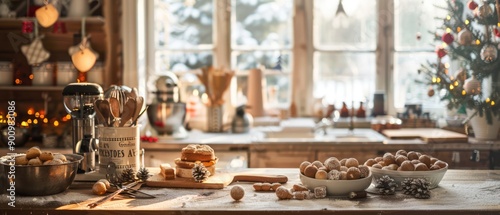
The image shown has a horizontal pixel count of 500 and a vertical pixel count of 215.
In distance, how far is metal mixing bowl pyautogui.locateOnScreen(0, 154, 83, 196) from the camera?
2145 millimetres

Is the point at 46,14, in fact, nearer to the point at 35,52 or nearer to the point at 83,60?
the point at 83,60

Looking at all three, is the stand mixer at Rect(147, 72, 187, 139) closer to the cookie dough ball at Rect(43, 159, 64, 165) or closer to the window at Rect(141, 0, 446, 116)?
the window at Rect(141, 0, 446, 116)

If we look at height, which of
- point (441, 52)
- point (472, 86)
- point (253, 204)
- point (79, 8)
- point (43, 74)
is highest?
point (79, 8)

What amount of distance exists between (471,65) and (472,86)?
224 mm

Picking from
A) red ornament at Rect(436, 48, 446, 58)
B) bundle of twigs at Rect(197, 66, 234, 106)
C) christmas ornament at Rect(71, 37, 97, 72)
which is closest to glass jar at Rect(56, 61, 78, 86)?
christmas ornament at Rect(71, 37, 97, 72)

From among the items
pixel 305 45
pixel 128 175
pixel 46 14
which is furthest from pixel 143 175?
pixel 305 45

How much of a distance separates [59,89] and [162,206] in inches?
106

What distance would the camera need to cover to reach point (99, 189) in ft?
7.29

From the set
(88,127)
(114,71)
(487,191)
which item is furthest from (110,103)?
(114,71)

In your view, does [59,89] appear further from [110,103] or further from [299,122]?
[110,103]

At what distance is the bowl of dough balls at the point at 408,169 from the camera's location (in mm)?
2262

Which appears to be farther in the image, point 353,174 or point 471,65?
point 471,65

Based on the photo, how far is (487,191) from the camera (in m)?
2.27

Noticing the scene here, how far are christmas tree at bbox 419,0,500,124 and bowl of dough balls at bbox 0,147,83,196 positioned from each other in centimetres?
268
